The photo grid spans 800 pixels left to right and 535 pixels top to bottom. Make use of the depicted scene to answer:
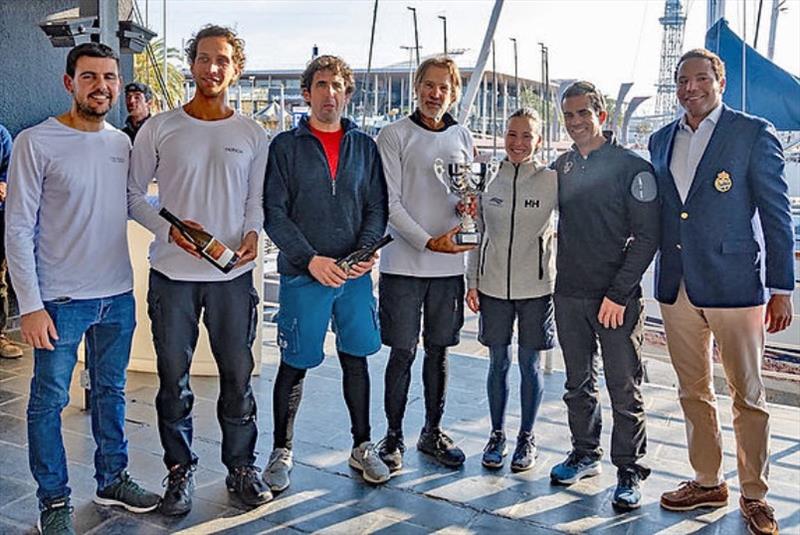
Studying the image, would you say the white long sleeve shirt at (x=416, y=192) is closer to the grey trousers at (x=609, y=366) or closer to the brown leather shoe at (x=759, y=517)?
the grey trousers at (x=609, y=366)

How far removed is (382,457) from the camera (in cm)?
308

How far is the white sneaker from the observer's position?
14.9 ft

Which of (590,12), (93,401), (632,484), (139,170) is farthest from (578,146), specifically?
(590,12)

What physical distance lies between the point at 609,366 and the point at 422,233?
0.86 metres

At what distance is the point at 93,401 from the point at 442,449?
1.40 meters

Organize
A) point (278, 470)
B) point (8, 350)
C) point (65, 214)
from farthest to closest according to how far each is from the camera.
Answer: point (8, 350), point (278, 470), point (65, 214)

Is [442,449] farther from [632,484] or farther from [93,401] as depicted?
[93,401]

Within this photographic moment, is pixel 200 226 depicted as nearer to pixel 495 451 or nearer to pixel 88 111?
pixel 88 111

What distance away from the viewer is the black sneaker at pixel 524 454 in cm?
309

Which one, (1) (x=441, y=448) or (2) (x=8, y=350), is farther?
(2) (x=8, y=350)

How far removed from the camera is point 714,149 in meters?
2.49

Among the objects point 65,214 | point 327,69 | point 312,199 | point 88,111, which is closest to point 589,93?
point 327,69

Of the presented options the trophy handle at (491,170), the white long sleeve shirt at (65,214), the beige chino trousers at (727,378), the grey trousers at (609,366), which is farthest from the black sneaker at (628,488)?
the white long sleeve shirt at (65,214)

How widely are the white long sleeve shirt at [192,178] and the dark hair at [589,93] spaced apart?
1.18 metres
